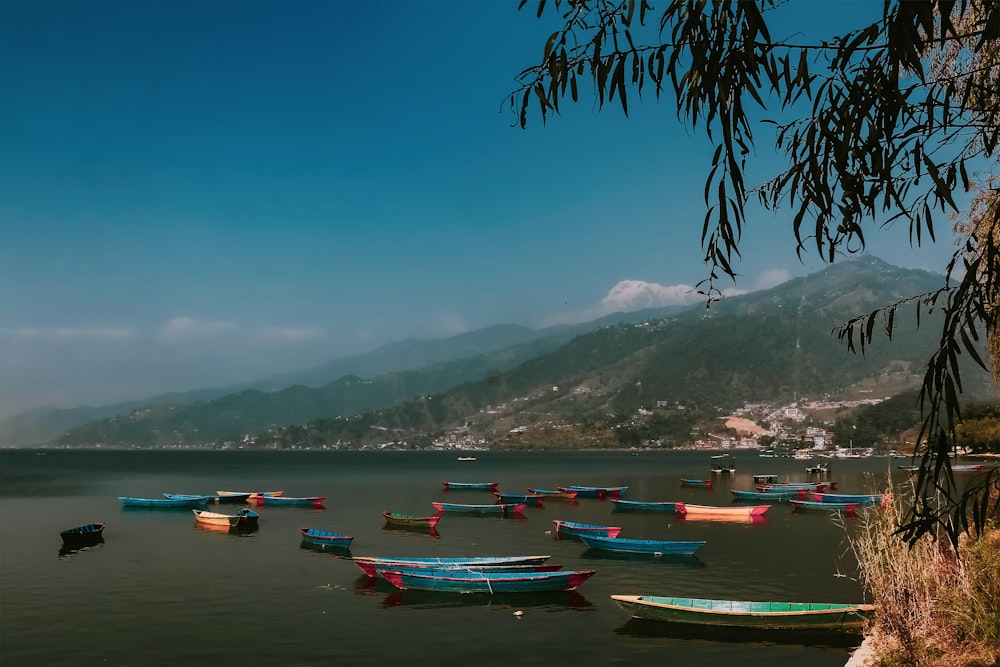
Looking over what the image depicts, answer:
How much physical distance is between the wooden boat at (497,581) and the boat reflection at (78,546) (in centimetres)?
2479

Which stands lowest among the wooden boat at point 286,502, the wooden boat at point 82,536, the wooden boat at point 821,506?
the wooden boat at point 821,506

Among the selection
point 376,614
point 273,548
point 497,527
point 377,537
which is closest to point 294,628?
point 376,614

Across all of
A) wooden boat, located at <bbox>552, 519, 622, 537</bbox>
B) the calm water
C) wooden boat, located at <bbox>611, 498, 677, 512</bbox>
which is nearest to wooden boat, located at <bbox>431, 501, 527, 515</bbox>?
the calm water

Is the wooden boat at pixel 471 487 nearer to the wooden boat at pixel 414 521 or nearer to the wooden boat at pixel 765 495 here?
the wooden boat at pixel 765 495

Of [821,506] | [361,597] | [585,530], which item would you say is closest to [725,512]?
[821,506]

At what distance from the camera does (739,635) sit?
23.6 m

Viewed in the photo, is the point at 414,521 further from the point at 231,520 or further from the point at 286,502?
the point at 286,502

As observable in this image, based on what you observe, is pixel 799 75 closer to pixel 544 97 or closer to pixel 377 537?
pixel 544 97

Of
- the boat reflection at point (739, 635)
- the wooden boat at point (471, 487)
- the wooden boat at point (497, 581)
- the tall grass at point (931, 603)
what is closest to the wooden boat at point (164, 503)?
the wooden boat at point (471, 487)

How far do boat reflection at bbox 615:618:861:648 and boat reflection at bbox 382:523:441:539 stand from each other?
26.5 m

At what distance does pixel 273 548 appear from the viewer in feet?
146

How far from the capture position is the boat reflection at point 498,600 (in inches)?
1113

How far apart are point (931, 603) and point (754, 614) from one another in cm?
1074

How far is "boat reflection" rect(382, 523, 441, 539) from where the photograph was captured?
5019 cm
